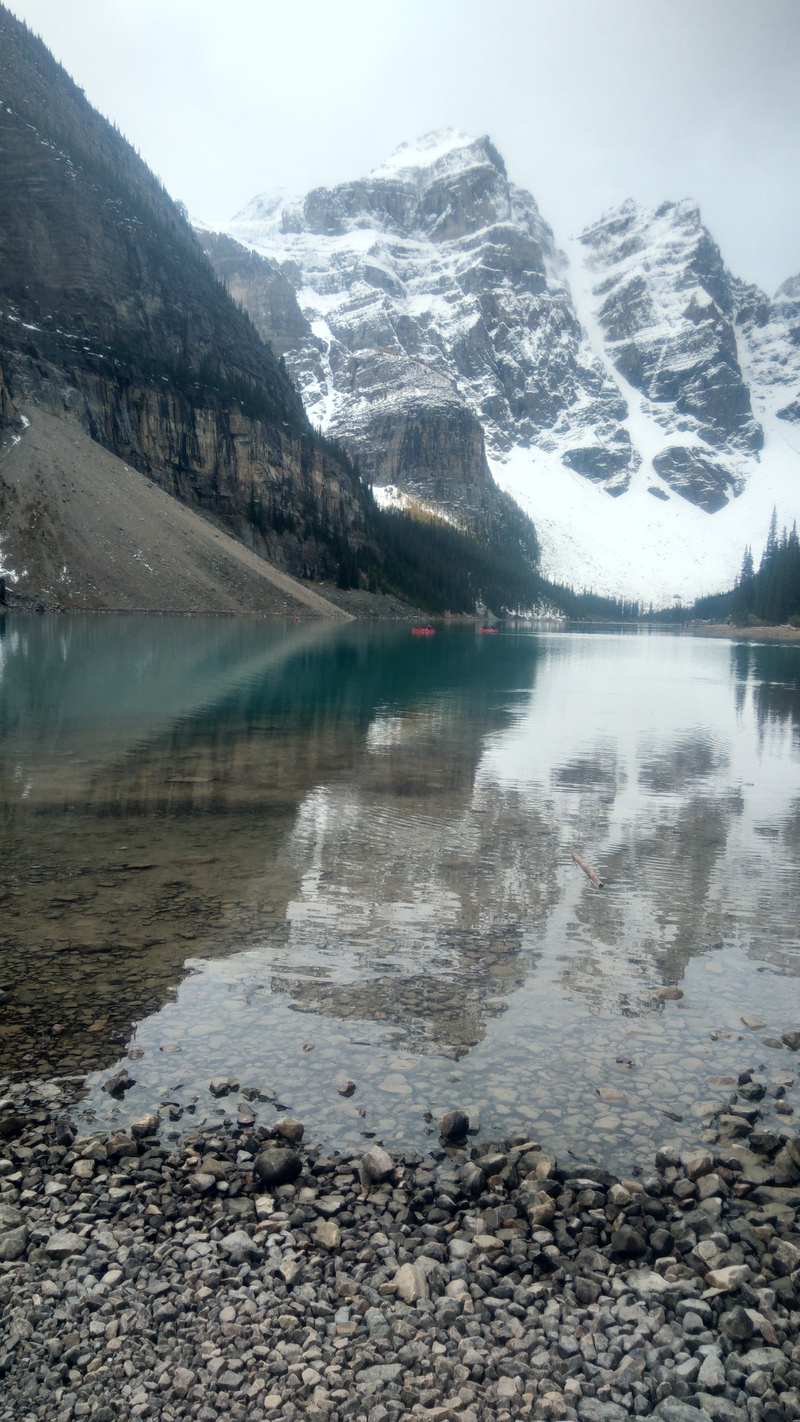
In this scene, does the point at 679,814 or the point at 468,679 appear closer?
the point at 679,814

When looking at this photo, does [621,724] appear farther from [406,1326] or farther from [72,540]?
[72,540]

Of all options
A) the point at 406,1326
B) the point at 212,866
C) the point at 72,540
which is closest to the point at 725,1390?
the point at 406,1326

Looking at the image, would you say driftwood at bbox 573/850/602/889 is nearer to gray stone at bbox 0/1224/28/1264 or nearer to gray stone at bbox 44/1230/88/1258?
gray stone at bbox 44/1230/88/1258

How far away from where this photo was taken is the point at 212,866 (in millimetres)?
12680

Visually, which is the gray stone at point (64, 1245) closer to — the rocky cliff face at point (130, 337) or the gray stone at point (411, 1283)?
the gray stone at point (411, 1283)

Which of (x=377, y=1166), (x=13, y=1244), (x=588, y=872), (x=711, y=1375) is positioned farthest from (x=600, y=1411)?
(x=588, y=872)

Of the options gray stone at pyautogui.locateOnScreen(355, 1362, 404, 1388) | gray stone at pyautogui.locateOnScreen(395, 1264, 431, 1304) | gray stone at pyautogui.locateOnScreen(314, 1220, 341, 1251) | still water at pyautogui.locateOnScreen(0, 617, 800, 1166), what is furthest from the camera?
still water at pyautogui.locateOnScreen(0, 617, 800, 1166)

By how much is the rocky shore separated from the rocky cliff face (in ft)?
360

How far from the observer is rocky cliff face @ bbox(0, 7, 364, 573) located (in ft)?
399

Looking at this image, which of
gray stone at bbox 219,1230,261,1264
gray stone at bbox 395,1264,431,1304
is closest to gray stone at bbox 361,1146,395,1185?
gray stone at bbox 395,1264,431,1304

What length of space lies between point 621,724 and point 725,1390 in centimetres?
2916

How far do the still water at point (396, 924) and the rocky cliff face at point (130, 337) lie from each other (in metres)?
96.2

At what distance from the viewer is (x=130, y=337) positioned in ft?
447

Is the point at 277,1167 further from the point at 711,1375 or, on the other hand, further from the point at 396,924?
the point at 396,924
